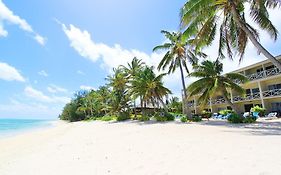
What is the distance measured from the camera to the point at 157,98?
2973 centimetres

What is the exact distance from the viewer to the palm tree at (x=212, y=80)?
20.0 metres

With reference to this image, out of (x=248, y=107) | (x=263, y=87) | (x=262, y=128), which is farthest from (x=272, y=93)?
(x=262, y=128)

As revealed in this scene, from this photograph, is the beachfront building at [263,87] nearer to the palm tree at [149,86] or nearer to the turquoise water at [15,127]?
the palm tree at [149,86]

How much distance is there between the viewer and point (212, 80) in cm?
2077

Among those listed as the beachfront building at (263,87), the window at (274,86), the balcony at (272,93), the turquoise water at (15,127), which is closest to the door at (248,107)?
the beachfront building at (263,87)

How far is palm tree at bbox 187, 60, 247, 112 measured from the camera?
20.0 metres

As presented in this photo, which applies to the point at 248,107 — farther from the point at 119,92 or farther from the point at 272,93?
the point at 119,92

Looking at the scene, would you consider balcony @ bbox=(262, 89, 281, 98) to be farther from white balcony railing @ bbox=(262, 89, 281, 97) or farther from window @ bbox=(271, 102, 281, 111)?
window @ bbox=(271, 102, 281, 111)

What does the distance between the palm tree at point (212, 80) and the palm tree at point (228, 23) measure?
3.77m

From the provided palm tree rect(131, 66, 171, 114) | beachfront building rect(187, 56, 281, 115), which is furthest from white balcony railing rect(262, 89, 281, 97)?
palm tree rect(131, 66, 171, 114)

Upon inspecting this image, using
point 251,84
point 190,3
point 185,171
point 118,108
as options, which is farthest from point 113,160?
point 118,108

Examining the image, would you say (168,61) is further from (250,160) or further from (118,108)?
(250,160)

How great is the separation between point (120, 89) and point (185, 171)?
3518 centimetres

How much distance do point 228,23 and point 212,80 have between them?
6.17 meters
